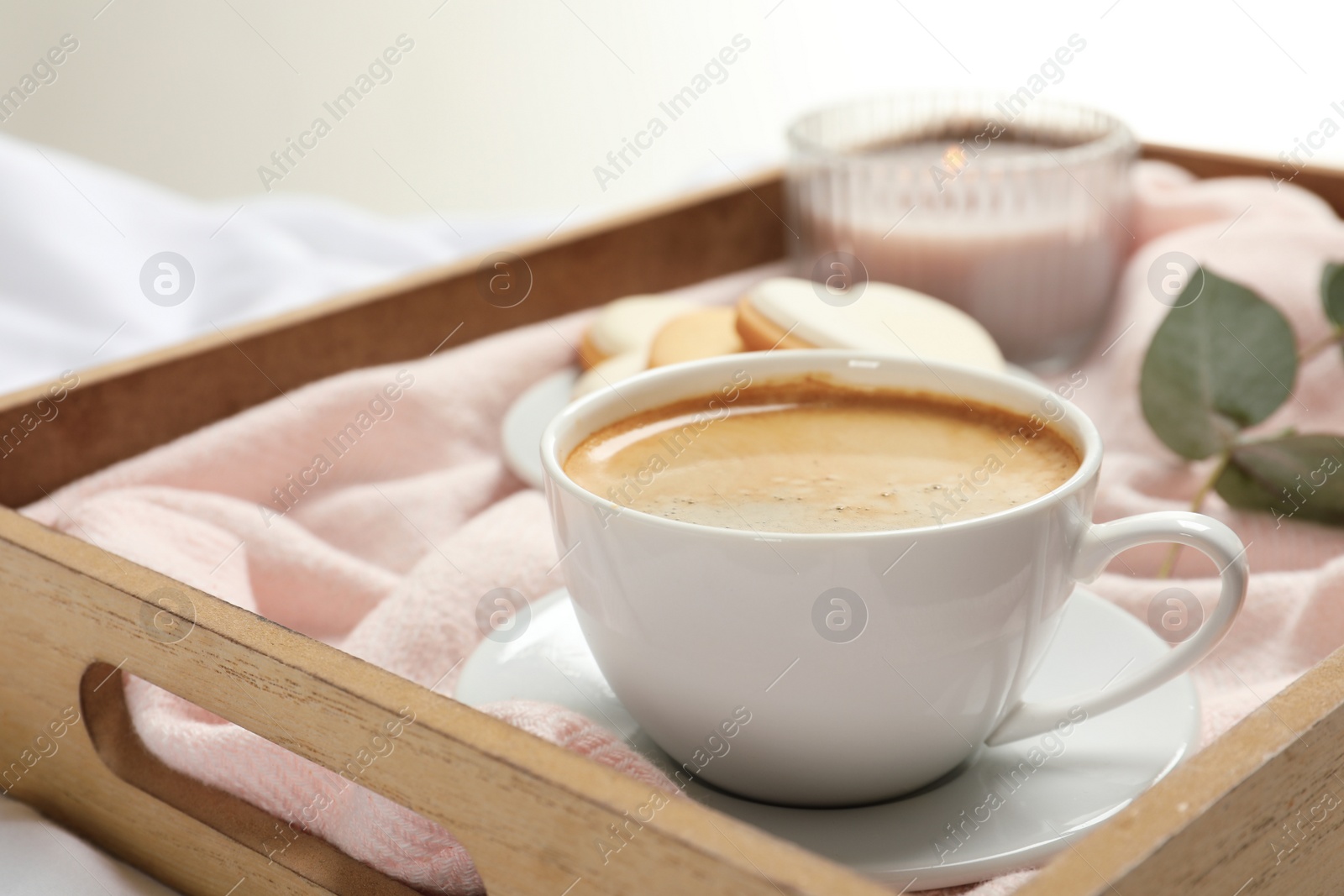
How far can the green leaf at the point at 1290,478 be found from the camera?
62 centimetres

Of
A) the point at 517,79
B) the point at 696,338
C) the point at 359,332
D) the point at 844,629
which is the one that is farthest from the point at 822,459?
the point at 517,79

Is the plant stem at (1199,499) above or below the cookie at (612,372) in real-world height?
below

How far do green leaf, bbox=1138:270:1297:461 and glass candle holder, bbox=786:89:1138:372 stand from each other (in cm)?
18

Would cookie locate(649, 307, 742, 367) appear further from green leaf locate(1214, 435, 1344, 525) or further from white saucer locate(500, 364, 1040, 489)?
green leaf locate(1214, 435, 1344, 525)

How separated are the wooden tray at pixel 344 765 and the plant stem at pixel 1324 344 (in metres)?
0.41

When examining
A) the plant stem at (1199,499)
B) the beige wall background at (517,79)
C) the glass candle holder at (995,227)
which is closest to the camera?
the plant stem at (1199,499)

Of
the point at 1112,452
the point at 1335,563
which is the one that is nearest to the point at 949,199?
the point at 1112,452

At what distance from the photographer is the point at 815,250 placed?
2.99ft

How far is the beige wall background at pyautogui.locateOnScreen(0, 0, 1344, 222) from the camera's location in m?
1.79

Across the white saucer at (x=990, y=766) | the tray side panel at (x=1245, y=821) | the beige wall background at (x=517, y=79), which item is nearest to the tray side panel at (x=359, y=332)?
the white saucer at (x=990, y=766)

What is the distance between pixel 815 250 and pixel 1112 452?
269 millimetres

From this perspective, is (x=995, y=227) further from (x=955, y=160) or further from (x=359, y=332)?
(x=359, y=332)

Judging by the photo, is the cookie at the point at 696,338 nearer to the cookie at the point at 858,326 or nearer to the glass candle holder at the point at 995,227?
the cookie at the point at 858,326

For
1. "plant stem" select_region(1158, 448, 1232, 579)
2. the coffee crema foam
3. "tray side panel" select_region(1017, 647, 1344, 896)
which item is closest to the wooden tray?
"tray side panel" select_region(1017, 647, 1344, 896)
